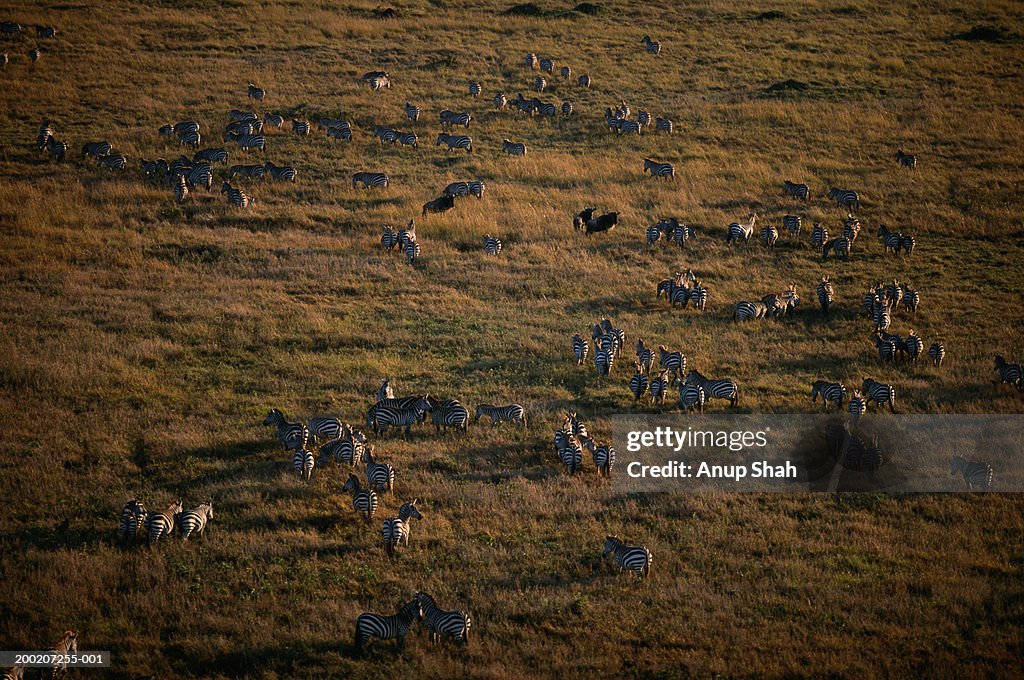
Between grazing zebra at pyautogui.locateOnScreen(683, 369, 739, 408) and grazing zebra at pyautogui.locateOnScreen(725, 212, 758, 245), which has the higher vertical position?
grazing zebra at pyautogui.locateOnScreen(725, 212, 758, 245)

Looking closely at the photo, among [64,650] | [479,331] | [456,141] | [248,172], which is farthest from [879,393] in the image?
[248,172]

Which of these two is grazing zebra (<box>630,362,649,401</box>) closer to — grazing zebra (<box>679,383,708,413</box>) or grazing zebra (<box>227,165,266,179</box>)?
grazing zebra (<box>679,383,708,413</box>)

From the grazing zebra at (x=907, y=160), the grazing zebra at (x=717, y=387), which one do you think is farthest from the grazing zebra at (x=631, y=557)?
the grazing zebra at (x=907, y=160)

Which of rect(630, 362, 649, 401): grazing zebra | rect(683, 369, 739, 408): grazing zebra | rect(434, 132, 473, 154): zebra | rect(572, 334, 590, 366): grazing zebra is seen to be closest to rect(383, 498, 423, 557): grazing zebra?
rect(630, 362, 649, 401): grazing zebra

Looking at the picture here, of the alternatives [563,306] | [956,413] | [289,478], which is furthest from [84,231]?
[956,413]

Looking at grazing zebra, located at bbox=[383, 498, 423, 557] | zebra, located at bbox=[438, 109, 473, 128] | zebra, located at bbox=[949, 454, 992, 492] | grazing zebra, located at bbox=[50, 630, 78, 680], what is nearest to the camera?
grazing zebra, located at bbox=[50, 630, 78, 680]

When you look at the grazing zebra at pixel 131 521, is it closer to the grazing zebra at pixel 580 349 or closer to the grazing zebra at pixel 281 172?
the grazing zebra at pixel 580 349

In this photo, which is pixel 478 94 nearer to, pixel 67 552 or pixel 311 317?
pixel 311 317
